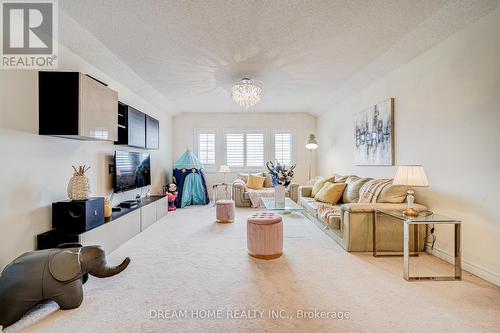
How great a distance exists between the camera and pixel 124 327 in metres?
1.78

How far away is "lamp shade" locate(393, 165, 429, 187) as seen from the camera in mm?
2652

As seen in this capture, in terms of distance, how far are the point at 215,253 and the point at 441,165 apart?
2.84 meters

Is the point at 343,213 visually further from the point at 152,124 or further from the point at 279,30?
the point at 152,124

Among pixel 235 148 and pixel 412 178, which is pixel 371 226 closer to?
pixel 412 178

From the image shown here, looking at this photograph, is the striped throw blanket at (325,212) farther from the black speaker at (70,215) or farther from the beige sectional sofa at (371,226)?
the black speaker at (70,215)

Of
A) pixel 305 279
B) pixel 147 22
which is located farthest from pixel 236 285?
pixel 147 22

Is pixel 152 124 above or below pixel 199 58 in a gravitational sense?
below

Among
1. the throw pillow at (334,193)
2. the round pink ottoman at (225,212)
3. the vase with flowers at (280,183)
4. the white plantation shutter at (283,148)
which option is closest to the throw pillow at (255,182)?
the white plantation shutter at (283,148)

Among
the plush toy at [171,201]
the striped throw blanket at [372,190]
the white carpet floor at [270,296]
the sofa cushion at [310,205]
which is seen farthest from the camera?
the plush toy at [171,201]

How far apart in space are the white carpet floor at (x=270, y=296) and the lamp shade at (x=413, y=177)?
0.91 metres

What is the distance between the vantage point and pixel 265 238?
3012 mm

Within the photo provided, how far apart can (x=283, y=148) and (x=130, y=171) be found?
456cm

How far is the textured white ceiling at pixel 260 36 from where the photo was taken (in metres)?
2.45

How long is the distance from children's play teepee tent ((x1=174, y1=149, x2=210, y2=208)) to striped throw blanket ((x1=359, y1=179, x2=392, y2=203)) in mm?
4273
